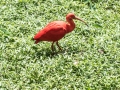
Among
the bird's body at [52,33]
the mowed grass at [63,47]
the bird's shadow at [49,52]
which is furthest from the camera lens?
the bird's shadow at [49,52]

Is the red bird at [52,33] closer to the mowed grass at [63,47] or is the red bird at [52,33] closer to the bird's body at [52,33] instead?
the bird's body at [52,33]

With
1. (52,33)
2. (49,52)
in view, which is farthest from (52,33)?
(49,52)

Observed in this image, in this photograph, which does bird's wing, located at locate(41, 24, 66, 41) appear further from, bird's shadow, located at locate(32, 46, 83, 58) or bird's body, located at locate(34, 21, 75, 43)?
bird's shadow, located at locate(32, 46, 83, 58)

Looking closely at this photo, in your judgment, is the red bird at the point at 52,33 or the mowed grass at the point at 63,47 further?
the red bird at the point at 52,33

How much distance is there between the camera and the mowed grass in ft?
18.9

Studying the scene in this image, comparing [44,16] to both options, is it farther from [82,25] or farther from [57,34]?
[57,34]

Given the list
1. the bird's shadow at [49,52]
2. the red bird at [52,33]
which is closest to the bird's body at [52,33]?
the red bird at [52,33]

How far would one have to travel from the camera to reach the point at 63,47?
6.57 m

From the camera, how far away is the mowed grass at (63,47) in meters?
5.75

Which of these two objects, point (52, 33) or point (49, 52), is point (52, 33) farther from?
point (49, 52)

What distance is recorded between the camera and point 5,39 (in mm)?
6668

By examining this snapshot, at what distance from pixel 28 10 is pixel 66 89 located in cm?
277

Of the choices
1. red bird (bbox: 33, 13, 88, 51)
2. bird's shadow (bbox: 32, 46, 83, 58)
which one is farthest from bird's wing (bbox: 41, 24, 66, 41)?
bird's shadow (bbox: 32, 46, 83, 58)

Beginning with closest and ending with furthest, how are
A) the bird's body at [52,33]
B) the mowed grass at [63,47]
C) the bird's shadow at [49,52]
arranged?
the mowed grass at [63,47] → the bird's body at [52,33] → the bird's shadow at [49,52]
